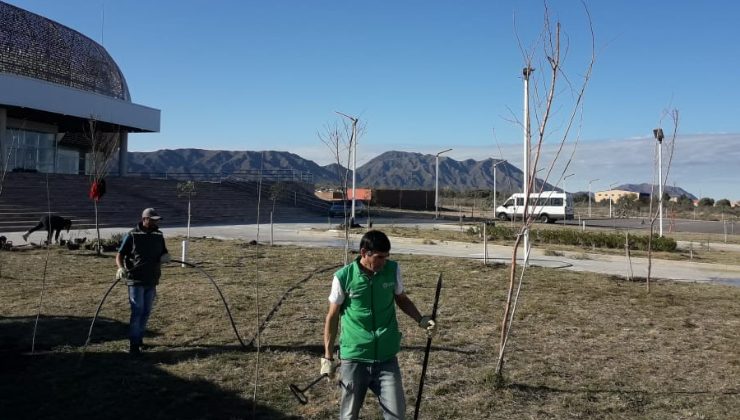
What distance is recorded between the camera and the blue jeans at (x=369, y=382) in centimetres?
357

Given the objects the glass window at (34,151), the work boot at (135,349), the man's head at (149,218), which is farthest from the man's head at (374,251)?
the glass window at (34,151)

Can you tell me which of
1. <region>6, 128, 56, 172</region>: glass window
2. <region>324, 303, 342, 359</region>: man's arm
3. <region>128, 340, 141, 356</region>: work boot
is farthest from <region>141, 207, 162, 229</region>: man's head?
<region>6, 128, 56, 172</region>: glass window

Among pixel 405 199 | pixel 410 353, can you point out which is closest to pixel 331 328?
pixel 410 353

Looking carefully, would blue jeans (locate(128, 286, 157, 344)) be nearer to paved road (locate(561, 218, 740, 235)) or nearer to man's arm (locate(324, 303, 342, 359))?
man's arm (locate(324, 303, 342, 359))

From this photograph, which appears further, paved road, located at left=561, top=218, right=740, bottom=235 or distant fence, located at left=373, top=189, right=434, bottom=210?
distant fence, located at left=373, top=189, right=434, bottom=210

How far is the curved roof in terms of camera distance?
1594 inches

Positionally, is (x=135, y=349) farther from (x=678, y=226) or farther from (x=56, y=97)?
(x=678, y=226)

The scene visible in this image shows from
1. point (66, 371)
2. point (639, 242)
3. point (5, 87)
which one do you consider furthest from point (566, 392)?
point (5, 87)

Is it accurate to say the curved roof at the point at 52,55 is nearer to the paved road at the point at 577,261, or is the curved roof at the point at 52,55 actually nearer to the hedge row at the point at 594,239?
the paved road at the point at 577,261

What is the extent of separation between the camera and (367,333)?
362 centimetres

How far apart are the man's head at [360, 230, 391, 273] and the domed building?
123 feet

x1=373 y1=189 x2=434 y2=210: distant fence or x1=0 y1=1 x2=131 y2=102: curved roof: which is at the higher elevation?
x1=0 y1=1 x2=131 y2=102: curved roof

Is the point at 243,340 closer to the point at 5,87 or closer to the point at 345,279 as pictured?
the point at 345,279

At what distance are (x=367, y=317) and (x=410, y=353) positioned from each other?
2.98m
